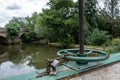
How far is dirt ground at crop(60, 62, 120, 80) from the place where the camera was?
173 centimetres

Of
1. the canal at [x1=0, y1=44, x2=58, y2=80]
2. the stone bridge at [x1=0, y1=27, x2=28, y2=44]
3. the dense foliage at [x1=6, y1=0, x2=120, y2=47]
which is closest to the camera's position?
the canal at [x1=0, y1=44, x2=58, y2=80]

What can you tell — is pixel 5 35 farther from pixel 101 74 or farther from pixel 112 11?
pixel 101 74

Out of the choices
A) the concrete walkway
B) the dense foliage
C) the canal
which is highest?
the dense foliage

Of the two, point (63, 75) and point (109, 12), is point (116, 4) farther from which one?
point (63, 75)

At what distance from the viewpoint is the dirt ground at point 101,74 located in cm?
173

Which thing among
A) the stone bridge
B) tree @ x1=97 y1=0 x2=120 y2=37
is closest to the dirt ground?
tree @ x1=97 y1=0 x2=120 y2=37

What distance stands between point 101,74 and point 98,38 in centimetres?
1270

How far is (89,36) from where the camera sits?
14.9m

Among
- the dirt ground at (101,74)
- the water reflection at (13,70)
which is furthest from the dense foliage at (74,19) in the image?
the dirt ground at (101,74)

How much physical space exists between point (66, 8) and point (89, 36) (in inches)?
156

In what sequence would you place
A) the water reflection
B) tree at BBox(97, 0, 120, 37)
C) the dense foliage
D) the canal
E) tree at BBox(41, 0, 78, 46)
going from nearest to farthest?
the water reflection
the canal
tree at BBox(97, 0, 120, 37)
the dense foliage
tree at BBox(41, 0, 78, 46)

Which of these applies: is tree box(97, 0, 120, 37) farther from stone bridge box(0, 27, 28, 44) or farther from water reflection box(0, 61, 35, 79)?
stone bridge box(0, 27, 28, 44)

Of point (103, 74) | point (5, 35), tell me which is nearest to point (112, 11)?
point (103, 74)

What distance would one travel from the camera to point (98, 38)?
46.5 feet
